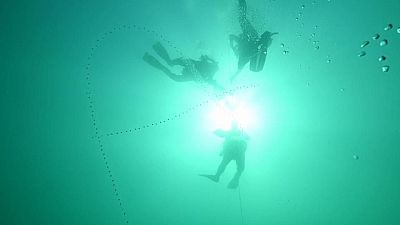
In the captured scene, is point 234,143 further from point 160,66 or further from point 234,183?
point 160,66

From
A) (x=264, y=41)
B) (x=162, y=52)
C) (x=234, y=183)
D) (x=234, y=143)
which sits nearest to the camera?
(x=264, y=41)

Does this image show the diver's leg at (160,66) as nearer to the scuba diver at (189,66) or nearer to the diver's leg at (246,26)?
the scuba diver at (189,66)

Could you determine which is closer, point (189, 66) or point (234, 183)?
point (189, 66)

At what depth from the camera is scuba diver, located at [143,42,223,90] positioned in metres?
8.12

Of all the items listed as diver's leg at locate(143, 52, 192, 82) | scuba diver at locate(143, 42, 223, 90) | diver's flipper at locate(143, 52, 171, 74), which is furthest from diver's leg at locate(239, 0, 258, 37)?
diver's flipper at locate(143, 52, 171, 74)

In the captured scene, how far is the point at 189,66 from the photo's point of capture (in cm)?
841

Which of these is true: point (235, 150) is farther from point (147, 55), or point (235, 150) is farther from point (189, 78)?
point (147, 55)

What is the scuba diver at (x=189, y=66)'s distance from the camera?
8125mm

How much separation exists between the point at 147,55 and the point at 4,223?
1648cm

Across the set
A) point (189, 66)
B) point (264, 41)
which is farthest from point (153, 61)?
point (264, 41)

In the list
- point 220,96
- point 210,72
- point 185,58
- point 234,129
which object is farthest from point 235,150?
point 185,58

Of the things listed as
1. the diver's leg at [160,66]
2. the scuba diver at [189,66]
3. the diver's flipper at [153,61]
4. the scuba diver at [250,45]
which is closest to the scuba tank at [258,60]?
the scuba diver at [250,45]

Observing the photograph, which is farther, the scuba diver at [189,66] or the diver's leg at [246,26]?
the scuba diver at [189,66]

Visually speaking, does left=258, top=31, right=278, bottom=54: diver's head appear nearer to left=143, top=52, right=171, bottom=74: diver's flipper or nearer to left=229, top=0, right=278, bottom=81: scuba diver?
left=229, top=0, right=278, bottom=81: scuba diver
